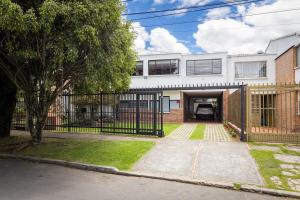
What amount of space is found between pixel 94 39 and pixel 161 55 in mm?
19675

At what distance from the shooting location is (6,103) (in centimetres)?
1268

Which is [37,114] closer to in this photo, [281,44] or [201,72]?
[201,72]

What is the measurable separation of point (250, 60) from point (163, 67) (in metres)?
8.24

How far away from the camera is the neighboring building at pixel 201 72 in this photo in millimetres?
25359

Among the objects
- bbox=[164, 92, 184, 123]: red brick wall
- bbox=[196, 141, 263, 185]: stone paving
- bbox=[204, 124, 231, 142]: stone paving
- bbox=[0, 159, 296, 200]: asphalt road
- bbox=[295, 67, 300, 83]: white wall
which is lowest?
bbox=[0, 159, 296, 200]: asphalt road

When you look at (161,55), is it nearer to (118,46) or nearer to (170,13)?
(170,13)

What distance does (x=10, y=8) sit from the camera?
22.3 feet

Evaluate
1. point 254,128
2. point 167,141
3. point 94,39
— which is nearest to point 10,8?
point 94,39

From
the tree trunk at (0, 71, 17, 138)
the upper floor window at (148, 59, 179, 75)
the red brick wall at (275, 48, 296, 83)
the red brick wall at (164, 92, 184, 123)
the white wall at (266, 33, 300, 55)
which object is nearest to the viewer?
the tree trunk at (0, 71, 17, 138)

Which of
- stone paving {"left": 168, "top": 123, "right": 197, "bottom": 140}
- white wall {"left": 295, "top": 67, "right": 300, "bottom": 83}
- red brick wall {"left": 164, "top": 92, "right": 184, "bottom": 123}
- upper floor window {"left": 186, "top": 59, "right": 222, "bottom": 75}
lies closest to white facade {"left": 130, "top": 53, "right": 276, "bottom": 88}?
upper floor window {"left": 186, "top": 59, "right": 222, "bottom": 75}

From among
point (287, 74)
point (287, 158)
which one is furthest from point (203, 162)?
point (287, 74)

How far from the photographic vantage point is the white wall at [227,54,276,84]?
24844 millimetres

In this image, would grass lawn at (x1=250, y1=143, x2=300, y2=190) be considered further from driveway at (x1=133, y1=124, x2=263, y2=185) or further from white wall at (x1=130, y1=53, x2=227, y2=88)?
white wall at (x1=130, y1=53, x2=227, y2=88)

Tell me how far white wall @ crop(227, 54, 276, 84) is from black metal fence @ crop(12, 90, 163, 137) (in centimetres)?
1461
